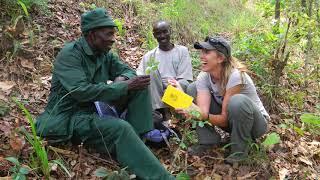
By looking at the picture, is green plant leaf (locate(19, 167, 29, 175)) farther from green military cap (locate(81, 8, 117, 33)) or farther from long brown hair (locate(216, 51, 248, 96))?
long brown hair (locate(216, 51, 248, 96))

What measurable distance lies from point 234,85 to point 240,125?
1.23 ft

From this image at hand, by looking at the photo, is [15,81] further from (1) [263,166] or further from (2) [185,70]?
(1) [263,166]

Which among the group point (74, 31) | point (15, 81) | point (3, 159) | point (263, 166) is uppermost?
point (74, 31)

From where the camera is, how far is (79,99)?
3.49 metres

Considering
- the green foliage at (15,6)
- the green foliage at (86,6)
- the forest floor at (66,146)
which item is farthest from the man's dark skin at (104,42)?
the green foliage at (86,6)

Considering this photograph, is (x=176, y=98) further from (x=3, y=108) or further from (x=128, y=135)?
(x=3, y=108)

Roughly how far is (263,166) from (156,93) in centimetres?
148

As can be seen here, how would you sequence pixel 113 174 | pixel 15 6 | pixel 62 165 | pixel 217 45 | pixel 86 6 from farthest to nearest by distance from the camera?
pixel 86 6 < pixel 15 6 < pixel 217 45 < pixel 62 165 < pixel 113 174

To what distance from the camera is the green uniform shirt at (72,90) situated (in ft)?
11.3

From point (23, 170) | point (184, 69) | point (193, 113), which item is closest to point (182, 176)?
point (193, 113)

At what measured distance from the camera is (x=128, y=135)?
10.9ft

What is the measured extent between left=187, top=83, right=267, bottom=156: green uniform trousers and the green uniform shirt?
103 cm

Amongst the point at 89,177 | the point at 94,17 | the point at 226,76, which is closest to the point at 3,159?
the point at 89,177

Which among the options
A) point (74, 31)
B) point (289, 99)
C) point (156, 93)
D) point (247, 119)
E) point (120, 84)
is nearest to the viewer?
point (120, 84)
